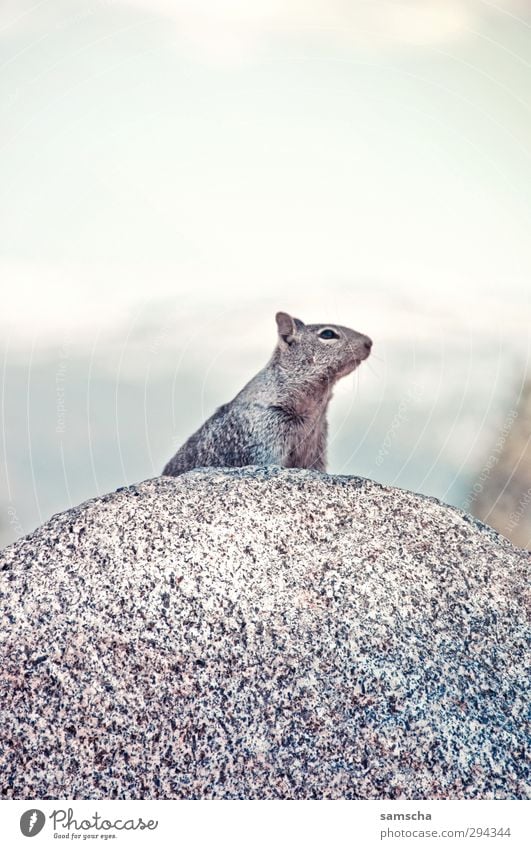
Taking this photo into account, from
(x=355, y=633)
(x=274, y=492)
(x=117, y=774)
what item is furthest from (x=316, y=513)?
(x=117, y=774)

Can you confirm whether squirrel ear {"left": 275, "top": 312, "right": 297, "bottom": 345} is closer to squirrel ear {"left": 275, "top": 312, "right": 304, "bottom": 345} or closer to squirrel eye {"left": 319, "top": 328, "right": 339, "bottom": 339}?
squirrel ear {"left": 275, "top": 312, "right": 304, "bottom": 345}

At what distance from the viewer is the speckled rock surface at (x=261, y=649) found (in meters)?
4.48

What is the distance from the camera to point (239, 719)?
4.57m

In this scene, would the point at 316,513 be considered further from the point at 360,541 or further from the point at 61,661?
the point at 61,661
